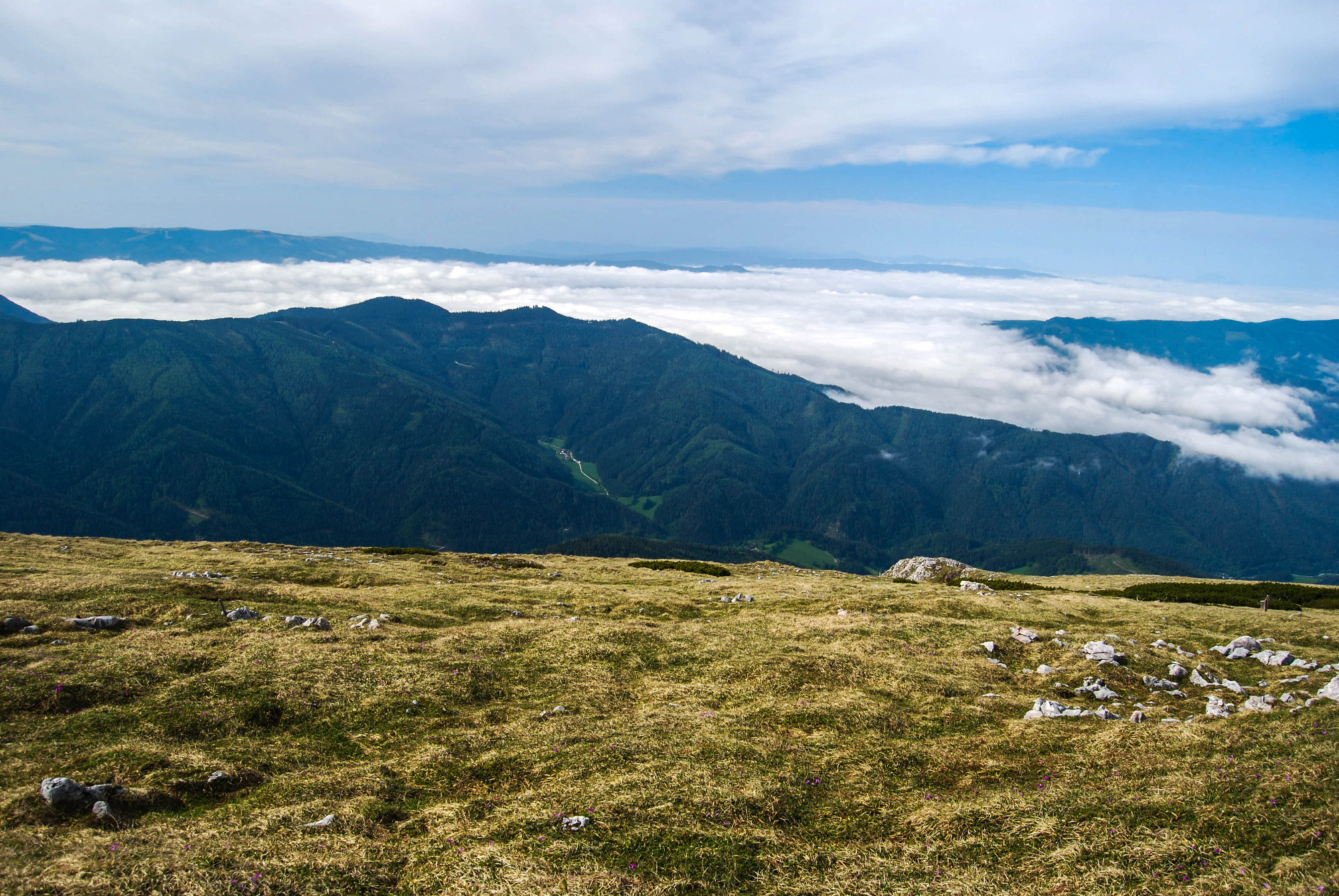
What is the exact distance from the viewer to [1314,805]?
1809 cm

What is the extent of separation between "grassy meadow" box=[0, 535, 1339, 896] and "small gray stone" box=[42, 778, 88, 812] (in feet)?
1.16

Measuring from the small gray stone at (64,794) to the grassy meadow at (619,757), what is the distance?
35cm

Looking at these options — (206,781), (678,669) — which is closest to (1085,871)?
(678,669)

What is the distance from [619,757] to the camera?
23.6 metres

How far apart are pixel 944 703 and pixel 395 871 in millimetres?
23594

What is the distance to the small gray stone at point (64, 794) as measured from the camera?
18609mm

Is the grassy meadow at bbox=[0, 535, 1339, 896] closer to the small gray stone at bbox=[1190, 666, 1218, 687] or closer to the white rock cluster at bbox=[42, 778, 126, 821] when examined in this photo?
the white rock cluster at bbox=[42, 778, 126, 821]

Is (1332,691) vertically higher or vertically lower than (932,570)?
higher

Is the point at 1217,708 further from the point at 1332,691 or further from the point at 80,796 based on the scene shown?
the point at 80,796

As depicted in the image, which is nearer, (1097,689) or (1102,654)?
(1097,689)

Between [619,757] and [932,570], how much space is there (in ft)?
261

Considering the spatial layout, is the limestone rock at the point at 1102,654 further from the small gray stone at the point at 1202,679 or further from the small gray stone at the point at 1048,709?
the small gray stone at the point at 1048,709

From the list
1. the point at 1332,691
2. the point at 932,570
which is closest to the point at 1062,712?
the point at 1332,691

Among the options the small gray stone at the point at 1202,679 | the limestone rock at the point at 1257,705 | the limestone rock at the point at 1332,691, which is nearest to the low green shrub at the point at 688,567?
the small gray stone at the point at 1202,679
